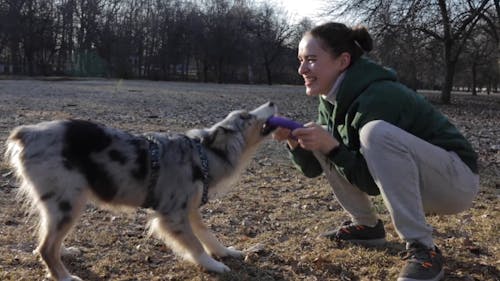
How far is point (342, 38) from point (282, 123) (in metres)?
0.83

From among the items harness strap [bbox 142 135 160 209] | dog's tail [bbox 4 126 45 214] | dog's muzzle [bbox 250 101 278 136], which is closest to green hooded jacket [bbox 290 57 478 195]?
dog's muzzle [bbox 250 101 278 136]

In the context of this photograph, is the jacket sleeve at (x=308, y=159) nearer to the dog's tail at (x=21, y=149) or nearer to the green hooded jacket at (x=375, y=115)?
the green hooded jacket at (x=375, y=115)

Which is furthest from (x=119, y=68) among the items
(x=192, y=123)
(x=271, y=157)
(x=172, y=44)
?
(x=271, y=157)

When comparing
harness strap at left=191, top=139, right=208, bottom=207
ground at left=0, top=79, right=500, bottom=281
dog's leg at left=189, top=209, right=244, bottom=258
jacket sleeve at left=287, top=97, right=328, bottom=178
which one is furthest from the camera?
jacket sleeve at left=287, top=97, right=328, bottom=178

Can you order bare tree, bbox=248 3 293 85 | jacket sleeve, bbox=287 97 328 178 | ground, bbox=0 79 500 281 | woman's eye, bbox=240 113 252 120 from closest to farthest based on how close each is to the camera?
ground, bbox=0 79 500 281
jacket sleeve, bbox=287 97 328 178
woman's eye, bbox=240 113 252 120
bare tree, bbox=248 3 293 85

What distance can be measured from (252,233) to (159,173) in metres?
1.34

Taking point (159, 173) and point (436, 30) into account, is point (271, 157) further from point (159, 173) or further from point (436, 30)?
point (436, 30)

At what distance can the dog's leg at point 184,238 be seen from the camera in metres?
4.02

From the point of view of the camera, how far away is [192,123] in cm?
1329

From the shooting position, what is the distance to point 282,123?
4.38 metres

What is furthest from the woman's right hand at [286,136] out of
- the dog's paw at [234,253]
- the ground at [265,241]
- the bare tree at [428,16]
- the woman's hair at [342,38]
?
the bare tree at [428,16]

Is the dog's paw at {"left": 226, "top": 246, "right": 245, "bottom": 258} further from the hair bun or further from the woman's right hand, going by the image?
the hair bun

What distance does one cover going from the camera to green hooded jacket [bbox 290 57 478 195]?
A: 370 cm

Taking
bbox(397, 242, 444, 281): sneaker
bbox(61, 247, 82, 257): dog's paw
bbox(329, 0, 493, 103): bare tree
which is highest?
bbox(329, 0, 493, 103): bare tree
